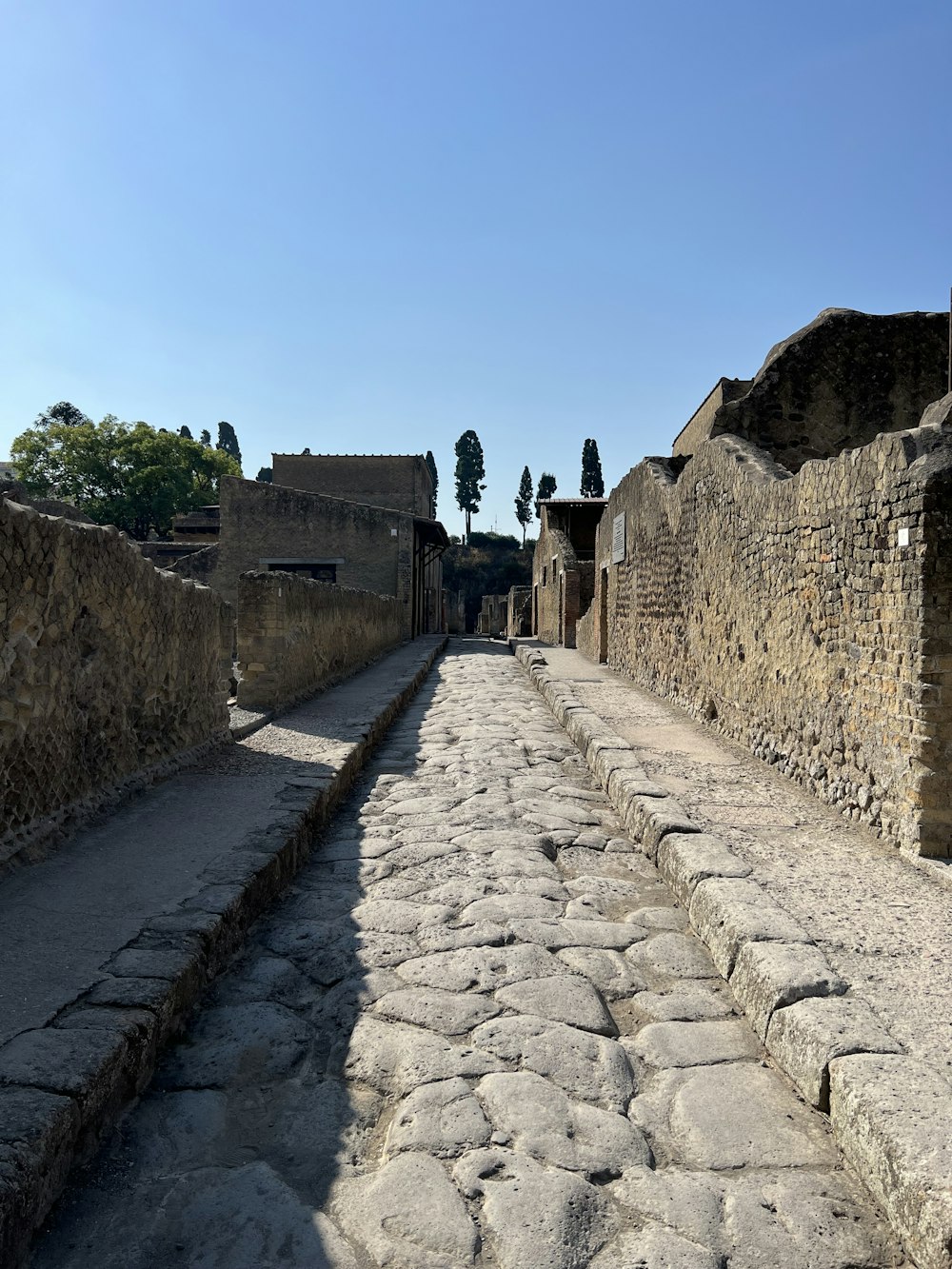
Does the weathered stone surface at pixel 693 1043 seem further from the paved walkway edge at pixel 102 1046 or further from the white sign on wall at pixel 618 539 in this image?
the white sign on wall at pixel 618 539

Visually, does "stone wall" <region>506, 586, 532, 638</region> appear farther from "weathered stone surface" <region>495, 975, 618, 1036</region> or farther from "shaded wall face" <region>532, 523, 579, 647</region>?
"weathered stone surface" <region>495, 975, 618, 1036</region>

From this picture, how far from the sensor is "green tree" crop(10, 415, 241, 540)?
136 feet

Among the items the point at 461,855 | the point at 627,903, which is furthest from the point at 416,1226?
the point at 461,855

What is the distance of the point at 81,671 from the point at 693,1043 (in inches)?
125

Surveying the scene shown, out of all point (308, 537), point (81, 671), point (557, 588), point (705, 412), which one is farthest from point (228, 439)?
point (81, 671)

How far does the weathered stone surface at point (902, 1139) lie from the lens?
171 cm

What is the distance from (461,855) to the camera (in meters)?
4.38

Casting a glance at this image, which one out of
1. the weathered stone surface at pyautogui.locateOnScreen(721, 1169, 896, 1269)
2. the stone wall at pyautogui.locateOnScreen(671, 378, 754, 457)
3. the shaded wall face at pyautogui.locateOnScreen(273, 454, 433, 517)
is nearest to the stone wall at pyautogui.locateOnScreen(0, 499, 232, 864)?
the weathered stone surface at pyautogui.locateOnScreen(721, 1169, 896, 1269)

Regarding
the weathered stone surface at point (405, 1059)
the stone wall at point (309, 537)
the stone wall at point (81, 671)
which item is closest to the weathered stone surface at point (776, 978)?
the weathered stone surface at point (405, 1059)

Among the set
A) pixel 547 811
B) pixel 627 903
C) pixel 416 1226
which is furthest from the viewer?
pixel 547 811

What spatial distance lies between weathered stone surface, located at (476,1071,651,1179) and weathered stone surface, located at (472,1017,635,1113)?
0.06m

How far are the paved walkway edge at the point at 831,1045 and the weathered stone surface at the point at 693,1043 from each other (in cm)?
6

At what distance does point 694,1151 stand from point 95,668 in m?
3.53

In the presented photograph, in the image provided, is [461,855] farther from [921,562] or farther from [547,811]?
[921,562]
